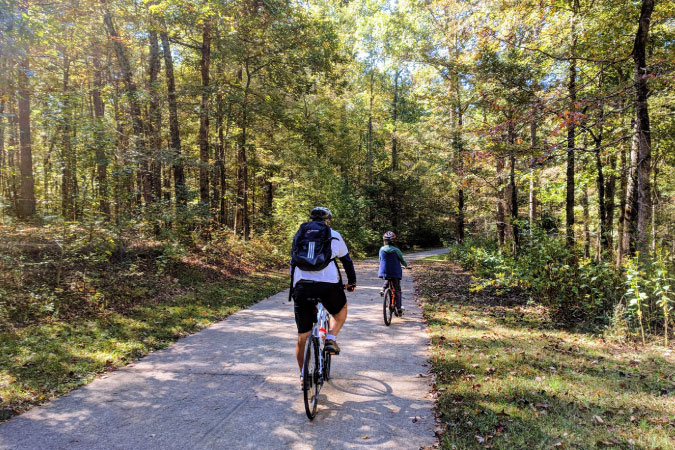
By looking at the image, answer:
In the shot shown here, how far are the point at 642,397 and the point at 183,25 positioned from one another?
15.1m

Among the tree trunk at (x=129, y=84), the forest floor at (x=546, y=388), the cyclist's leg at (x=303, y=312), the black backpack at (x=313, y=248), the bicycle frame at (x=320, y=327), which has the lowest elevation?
the forest floor at (x=546, y=388)

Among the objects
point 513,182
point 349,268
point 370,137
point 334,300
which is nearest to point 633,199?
point 513,182

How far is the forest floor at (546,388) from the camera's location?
3.41 meters

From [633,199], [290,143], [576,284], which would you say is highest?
[290,143]

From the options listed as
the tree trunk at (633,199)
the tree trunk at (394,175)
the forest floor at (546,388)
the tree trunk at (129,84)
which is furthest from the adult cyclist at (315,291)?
the tree trunk at (394,175)

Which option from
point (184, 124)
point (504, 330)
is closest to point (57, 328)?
point (504, 330)

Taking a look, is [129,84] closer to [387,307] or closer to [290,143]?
[290,143]

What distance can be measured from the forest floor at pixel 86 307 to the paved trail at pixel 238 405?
510 mm

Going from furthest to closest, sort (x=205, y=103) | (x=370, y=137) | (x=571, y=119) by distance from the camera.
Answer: (x=370, y=137), (x=205, y=103), (x=571, y=119)

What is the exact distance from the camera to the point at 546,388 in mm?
4449

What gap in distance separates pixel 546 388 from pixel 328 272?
3.12 m

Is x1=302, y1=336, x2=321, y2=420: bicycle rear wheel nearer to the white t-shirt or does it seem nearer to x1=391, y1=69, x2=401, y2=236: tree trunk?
the white t-shirt

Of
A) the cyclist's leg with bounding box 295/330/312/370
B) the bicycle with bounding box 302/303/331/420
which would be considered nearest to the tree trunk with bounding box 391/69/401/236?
the bicycle with bounding box 302/303/331/420

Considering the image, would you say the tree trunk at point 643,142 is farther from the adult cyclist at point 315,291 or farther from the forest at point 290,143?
the adult cyclist at point 315,291
